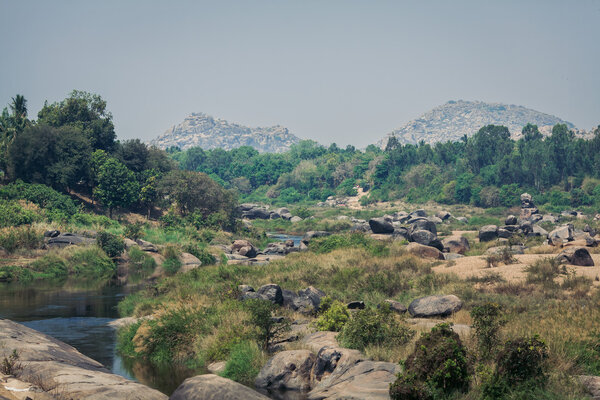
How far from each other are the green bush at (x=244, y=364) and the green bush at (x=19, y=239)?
110ft

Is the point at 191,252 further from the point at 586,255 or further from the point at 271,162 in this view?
the point at 271,162

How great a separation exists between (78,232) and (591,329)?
153 feet

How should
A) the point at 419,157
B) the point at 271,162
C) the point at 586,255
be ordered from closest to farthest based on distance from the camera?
the point at 586,255, the point at 419,157, the point at 271,162

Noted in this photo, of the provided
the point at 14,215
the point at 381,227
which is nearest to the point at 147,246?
the point at 14,215

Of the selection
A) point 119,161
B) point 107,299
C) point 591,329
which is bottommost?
point 107,299

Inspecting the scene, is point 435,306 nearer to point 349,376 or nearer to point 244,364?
point 349,376

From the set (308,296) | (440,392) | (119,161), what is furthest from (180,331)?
(119,161)

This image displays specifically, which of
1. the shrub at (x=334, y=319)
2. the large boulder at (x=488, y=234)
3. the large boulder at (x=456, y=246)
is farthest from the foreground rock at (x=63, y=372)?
the large boulder at (x=488, y=234)

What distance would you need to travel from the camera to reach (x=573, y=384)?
13.8 metres

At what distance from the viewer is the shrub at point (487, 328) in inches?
642

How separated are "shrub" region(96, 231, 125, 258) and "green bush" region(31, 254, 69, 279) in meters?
4.80

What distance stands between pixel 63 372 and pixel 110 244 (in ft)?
121

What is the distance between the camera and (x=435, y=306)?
23719 millimetres

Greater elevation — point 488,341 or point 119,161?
point 119,161
